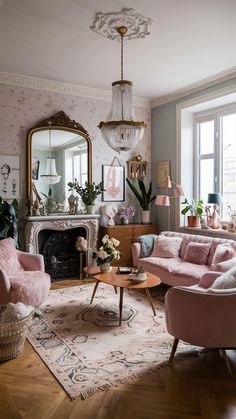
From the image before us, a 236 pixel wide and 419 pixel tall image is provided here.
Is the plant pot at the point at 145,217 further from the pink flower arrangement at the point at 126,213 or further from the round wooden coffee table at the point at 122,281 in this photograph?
the round wooden coffee table at the point at 122,281

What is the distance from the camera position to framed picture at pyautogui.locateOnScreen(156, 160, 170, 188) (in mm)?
5867

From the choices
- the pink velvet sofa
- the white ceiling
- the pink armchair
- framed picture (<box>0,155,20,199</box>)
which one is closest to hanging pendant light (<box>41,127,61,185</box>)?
framed picture (<box>0,155,20,199</box>)

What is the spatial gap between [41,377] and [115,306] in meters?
1.60

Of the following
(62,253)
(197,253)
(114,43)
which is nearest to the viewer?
(114,43)

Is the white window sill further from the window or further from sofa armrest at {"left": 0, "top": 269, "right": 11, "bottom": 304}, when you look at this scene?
sofa armrest at {"left": 0, "top": 269, "right": 11, "bottom": 304}

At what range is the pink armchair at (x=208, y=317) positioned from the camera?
2.42 m

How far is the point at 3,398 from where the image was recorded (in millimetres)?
2201

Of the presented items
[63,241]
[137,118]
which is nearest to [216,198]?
[137,118]

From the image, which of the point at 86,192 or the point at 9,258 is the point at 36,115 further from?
the point at 9,258

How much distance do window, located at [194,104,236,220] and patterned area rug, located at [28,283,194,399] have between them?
226 centimetres

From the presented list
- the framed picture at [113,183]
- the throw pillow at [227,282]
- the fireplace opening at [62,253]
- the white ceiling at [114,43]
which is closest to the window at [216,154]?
the white ceiling at [114,43]

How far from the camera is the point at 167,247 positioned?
4789 millimetres

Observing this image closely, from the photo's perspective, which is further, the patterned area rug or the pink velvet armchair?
the pink velvet armchair

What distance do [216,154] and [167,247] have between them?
1.81 m
